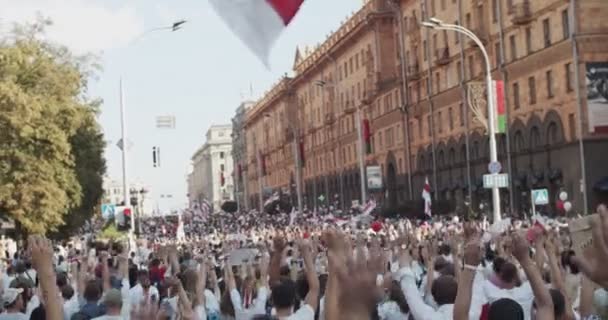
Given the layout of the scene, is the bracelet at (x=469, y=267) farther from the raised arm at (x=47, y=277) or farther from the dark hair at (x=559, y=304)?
the raised arm at (x=47, y=277)

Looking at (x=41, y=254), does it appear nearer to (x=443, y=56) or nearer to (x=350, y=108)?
(x=443, y=56)

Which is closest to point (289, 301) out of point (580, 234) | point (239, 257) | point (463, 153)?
point (580, 234)

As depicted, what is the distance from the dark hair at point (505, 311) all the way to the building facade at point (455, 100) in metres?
35.2

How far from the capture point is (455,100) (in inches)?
2586

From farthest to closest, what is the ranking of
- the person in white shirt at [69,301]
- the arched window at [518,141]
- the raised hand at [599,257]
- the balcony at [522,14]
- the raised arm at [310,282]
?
the arched window at [518,141] → the balcony at [522,14] → the person in white shirt at [69,301] → the raised arm at [310,282] → the raised hand at [599,257]

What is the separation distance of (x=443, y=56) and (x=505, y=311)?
60.6 meters

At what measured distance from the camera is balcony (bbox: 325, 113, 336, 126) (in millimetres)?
99625

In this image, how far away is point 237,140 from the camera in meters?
177

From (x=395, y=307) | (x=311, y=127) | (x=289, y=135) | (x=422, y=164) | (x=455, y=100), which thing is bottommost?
(x=395, y=307)

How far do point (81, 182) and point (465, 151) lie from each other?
21063 millimetres

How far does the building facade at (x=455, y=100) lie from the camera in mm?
49688

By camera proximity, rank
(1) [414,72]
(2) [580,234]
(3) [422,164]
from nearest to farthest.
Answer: (2) [580,234], (3) [422,164], (1) [414,72]

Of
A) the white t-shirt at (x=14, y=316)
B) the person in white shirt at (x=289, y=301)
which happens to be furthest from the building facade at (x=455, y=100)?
the person in white shirt at (x=289, y=301)

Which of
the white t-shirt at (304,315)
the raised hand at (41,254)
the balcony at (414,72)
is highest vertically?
the balcony at (414,72)
